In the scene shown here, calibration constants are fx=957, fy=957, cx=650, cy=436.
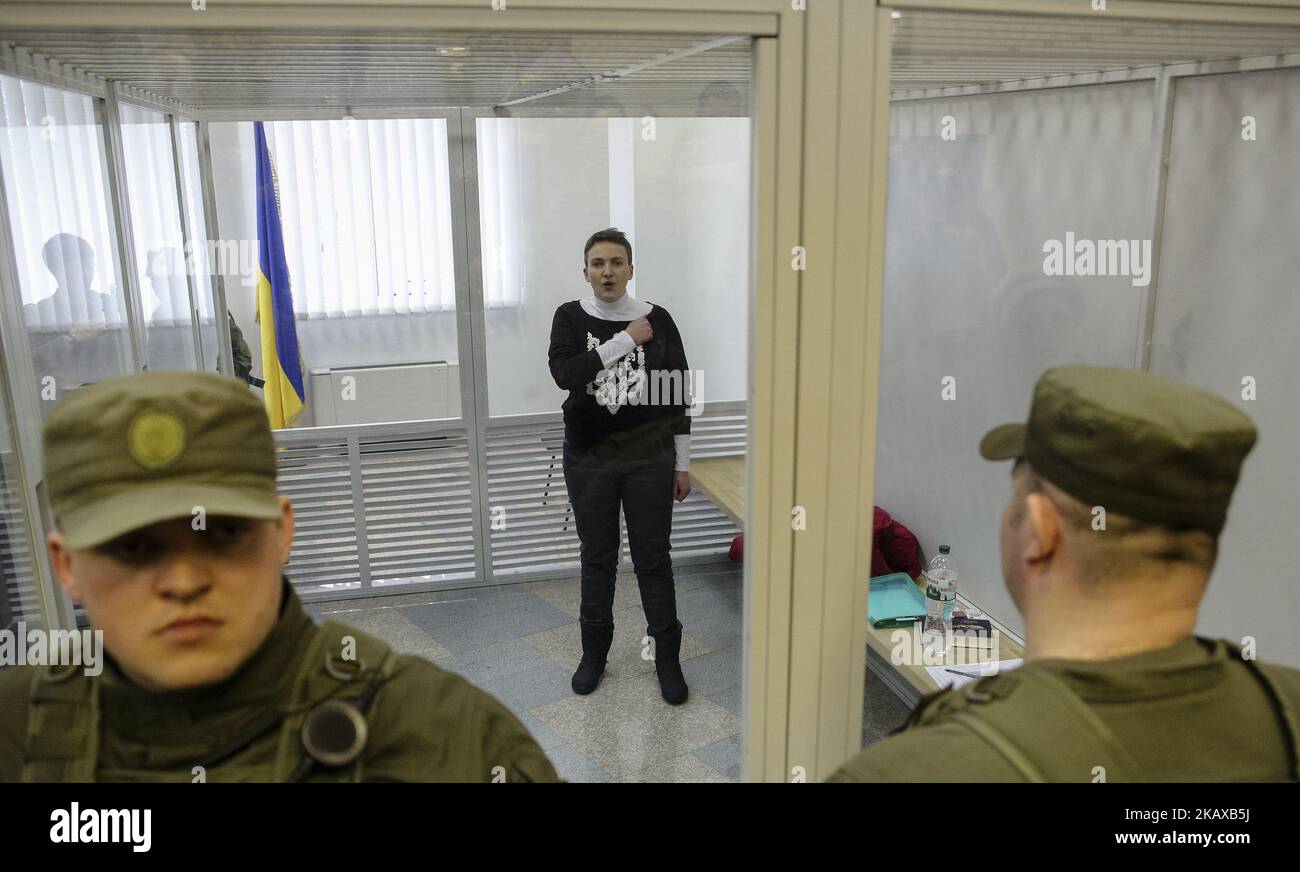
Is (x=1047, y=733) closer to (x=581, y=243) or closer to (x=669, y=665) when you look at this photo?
(x=669, y=665)

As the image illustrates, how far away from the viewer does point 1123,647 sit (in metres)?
1.09

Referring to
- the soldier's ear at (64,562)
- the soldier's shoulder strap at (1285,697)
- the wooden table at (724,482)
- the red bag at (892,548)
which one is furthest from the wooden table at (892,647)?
the soldier's ear at (64,562)

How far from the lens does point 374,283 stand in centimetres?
149

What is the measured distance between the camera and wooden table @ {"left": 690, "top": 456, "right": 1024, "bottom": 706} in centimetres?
147

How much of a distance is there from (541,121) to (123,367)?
2.36 feet

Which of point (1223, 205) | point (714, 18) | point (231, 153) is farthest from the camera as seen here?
point (1223, 205)

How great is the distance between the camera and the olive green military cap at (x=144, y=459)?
3.09 feet

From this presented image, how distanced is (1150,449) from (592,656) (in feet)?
2.97

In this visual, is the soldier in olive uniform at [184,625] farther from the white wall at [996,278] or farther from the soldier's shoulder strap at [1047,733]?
the white wall at [996,278]

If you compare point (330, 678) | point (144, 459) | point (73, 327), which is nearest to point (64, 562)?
point (144, 459)

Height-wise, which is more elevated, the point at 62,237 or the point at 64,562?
the point at 62,237

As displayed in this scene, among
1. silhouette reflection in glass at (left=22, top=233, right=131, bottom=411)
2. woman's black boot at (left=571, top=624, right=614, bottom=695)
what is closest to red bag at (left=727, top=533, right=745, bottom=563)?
woman's black boot at (left=571, top=624, right=614, bottom=695)
